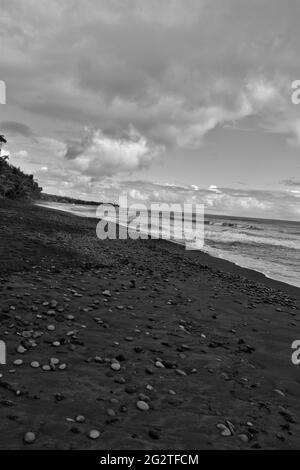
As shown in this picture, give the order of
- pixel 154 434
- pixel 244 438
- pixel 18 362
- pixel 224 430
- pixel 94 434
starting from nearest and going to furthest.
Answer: pixel 94 434 < pixel 154 434 < pixel 244 438 < pixel 224 430 < pixel 18 362

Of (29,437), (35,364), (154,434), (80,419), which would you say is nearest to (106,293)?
(35,364)

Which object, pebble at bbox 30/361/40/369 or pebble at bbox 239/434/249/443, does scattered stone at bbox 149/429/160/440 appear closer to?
pebble at bbox 239/434/249/443

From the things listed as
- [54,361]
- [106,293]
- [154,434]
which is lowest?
[154,434]

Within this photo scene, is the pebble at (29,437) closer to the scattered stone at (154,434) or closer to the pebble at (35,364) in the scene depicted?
the scattered stone at (154,434)

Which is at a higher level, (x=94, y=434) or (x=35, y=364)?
(x=35, y=364)

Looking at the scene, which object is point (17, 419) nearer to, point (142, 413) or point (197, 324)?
point (142, 413)

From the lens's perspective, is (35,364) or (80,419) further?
(35,364)

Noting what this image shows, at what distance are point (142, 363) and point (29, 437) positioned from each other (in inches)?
145

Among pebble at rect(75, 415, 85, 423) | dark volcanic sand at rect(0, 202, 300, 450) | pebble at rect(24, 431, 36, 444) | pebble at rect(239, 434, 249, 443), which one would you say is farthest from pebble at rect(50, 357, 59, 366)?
pebble at rect(239, 434, 249, 443)

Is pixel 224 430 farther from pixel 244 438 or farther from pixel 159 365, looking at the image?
pixel 159 365

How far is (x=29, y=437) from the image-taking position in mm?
5301

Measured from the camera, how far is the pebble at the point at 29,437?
525 centimetres

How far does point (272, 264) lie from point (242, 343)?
2445 cm
